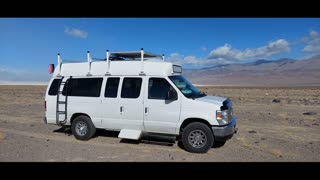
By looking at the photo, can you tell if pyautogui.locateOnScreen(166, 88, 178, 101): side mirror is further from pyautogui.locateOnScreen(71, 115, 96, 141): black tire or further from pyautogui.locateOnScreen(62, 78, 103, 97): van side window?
pyautogui.locateOnScreen(71, 115, 96, 141): black tire

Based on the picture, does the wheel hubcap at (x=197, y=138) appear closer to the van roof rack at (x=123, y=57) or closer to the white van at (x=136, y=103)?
the white van at (x=136, y=103)

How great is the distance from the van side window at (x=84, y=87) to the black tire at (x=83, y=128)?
2.60ft

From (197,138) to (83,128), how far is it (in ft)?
12.7

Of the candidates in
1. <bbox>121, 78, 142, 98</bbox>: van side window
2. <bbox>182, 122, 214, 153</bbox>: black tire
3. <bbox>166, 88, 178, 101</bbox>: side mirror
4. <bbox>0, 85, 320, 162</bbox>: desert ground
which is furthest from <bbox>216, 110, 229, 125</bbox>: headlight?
<bbox>121, 78, 142, 98</bbox>: van side window

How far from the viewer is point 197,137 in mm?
8125

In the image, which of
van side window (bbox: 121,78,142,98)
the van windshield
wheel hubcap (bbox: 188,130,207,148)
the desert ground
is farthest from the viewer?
van side window (bbox: 121,78,142,98)

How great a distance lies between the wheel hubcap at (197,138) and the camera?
26.5ft

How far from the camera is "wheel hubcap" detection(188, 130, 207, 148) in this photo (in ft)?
26.5

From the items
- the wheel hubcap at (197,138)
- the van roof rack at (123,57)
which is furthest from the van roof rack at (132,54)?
the wheel hubcap at (197,138)

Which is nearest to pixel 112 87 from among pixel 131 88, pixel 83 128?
pixel 131 88
